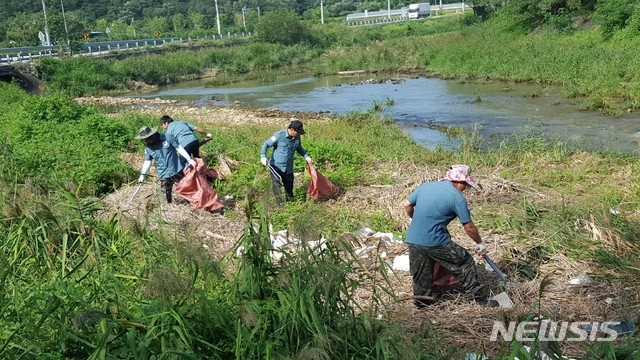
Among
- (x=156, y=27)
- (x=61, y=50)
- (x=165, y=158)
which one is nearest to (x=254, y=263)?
(x=165, y=158)

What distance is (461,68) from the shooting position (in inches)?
1032

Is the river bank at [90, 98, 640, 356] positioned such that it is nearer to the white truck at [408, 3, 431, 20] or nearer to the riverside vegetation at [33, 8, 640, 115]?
the riverside vegetation at [33, 8, 640, 115]

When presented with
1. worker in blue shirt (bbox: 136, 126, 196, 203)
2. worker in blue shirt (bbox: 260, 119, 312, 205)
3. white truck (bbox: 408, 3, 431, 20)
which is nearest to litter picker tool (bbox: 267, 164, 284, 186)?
worker in blue shirt (bbox: 260, 119, 312, 205)

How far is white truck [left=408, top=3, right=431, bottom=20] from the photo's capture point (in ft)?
215

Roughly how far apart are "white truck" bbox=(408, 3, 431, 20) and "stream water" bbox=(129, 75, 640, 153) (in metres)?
38.3

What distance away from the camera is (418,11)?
6750 cm

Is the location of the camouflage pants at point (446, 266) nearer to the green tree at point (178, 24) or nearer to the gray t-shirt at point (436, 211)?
the gray t-shirt at point (436, 211)

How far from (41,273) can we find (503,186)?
5777 mm

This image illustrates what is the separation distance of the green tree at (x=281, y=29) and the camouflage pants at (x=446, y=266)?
41.5 metres

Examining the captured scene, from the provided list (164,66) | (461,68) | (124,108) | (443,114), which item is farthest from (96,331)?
(164,66)

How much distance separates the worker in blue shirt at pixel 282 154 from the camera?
7738 mm

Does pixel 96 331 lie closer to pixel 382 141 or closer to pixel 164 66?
pixel 382 141

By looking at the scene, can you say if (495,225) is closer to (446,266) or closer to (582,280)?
(582,280)

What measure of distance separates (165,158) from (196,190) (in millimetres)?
591
